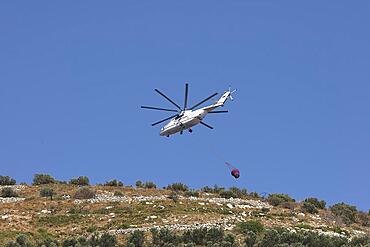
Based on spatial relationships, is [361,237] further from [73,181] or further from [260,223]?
[73,181]

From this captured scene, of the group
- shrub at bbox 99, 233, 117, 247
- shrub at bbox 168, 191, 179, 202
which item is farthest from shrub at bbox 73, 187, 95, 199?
shrub at bbox 99, 233, 117, 247

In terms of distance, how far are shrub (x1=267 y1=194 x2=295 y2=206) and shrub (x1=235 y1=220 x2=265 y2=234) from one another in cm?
1182

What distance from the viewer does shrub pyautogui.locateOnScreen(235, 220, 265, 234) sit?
64312 mm

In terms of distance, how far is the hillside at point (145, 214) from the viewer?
65.4m

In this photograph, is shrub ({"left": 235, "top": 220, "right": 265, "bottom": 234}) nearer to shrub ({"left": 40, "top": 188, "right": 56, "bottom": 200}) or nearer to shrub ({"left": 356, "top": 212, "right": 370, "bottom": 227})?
shrub ({"left": 356, "top": 212, "right": 370, "bottom": 227})

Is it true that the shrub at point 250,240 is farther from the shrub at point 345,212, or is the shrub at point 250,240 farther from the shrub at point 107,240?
the shrub at point 345,212

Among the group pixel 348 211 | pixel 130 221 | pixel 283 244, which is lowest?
pixel 283 244

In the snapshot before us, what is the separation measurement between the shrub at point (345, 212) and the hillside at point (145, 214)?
0.29 meters

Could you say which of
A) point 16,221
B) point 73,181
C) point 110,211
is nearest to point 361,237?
point 110,211

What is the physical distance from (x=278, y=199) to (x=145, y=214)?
44.5 ft

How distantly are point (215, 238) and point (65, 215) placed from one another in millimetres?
13104

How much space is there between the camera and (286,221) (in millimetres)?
70500

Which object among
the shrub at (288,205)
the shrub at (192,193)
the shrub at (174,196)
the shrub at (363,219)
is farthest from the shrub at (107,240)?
the shrub at (363,219)

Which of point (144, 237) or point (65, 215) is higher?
point (65, 215)
